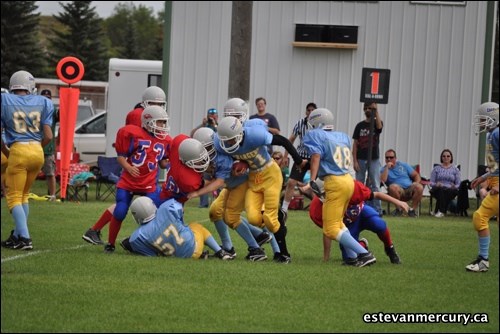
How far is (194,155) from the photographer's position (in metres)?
12.0

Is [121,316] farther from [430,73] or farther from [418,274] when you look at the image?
[430,73]

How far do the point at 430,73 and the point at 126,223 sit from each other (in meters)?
11.2

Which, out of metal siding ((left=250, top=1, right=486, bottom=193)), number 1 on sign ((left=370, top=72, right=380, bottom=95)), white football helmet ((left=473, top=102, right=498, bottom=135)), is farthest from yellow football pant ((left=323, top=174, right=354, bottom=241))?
metal siding ((left=250, top=1, right=486, bottom=193))

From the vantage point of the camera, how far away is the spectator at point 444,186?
2175 cm

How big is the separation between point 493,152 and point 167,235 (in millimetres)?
3668

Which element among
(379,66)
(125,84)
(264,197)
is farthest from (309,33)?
(264,197)

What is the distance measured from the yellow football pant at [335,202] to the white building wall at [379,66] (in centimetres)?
1385

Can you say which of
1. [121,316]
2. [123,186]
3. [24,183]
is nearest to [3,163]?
[24,183]

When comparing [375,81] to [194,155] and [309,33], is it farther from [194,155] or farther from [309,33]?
[194,155]

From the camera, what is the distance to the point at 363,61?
25.9 meters

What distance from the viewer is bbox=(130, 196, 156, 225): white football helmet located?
12180mm

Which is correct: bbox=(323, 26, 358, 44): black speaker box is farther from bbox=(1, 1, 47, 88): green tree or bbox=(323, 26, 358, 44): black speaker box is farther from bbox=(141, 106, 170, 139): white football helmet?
bbox=(1, 1, 47, 88): green tree

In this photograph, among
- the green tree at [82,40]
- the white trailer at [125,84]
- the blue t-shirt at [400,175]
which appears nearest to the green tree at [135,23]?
the green tree at [82,40]

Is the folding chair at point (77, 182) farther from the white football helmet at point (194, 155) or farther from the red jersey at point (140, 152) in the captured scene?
the white football helmet at point (194, 155)
